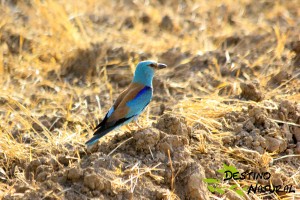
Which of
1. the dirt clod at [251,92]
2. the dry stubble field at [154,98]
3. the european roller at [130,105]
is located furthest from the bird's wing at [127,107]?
the dirt clod at [251,92]

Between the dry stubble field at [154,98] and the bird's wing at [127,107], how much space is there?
0.41ft

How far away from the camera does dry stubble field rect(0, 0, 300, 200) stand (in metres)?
5.25

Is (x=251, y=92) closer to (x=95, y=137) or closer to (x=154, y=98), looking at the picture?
(x=154, y=98)

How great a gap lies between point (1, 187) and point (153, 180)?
110cm

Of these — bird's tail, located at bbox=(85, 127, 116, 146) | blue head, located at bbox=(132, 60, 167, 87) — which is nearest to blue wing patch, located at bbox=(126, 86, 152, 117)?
blue head, located at bbox=(132, 60, 167, 87)

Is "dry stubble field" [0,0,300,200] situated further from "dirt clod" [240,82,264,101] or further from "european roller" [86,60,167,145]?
"european roller" [86,60,167,145]

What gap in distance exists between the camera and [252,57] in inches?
331

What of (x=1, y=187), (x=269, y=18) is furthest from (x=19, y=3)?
(x=1, y=187)

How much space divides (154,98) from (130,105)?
2.05m

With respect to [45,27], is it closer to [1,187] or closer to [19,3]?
[19,3]

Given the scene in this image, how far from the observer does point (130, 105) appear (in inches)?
229

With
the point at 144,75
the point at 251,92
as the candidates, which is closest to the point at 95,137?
the point at 144,75

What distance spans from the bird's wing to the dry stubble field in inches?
4.9

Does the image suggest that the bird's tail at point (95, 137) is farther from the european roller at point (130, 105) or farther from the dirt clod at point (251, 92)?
the dirt clod at point (251, 92)
